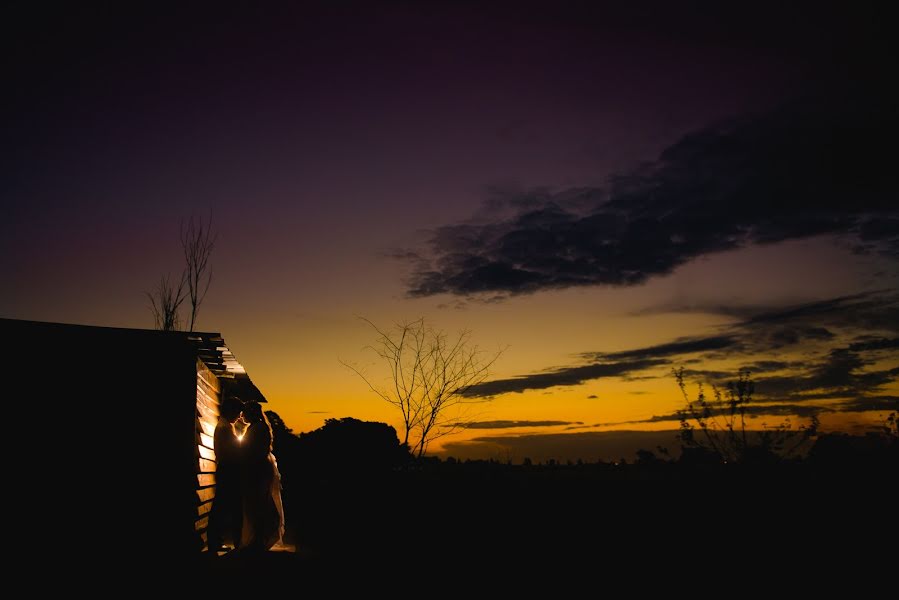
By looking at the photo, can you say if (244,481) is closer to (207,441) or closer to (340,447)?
(207,441)

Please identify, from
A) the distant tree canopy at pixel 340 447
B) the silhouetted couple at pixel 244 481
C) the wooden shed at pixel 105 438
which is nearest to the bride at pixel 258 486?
the silhouetted couple at pixel 244 481

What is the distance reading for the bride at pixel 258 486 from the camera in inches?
400

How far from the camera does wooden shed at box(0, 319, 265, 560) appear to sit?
7.74 metres

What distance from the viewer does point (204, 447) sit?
30.5 feet

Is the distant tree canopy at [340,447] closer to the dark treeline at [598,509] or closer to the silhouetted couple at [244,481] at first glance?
the dark treeline at [598,509]

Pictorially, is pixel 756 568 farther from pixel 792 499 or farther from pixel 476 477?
pixel 476 477

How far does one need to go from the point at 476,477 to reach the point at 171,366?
12530 mm

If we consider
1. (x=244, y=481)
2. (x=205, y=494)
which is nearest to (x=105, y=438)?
(x=205, y=494)

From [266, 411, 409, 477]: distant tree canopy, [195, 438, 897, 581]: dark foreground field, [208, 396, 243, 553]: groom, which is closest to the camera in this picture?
[208, 396, 243, 553]: groom

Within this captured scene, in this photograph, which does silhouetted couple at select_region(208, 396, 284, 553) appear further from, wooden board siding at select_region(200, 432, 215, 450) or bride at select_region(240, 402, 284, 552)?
wooden board siding at select_region(200, 432, 215, 450)

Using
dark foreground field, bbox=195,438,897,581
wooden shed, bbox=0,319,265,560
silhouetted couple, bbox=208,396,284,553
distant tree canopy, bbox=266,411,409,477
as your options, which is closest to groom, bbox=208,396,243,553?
silhouetted couple, bbox=208,396,284,553

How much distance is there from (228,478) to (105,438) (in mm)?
2483

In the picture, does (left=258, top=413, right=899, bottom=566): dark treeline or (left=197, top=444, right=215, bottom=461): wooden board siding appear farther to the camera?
(left=258, top=413, right=899, bottom=566): dark treeline

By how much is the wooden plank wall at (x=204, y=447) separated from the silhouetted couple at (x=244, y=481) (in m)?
0.21
